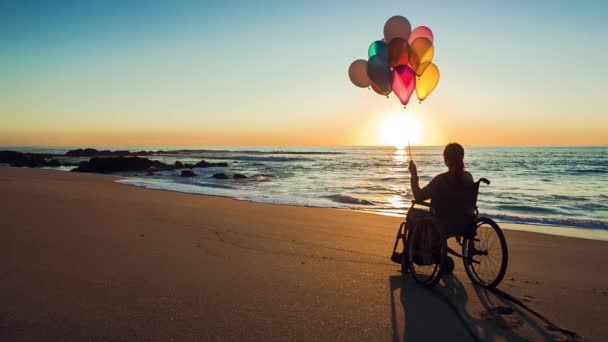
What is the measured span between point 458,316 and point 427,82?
12.9 feet

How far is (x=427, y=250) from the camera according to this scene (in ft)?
14.0

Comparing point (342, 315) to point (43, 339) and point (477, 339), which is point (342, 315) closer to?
point (477, 339)

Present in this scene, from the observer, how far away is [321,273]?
457cm

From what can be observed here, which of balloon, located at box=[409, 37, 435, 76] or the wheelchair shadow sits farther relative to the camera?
balloon, located at box=[409, 37, 435, 76]

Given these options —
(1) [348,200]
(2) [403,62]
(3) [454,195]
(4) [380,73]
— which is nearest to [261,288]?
(3) [454,195]

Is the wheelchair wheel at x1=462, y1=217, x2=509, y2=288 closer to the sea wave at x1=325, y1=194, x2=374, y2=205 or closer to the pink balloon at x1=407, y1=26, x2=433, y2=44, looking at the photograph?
the pink balloon at x1=407, y1=26, x2=433, y2=44

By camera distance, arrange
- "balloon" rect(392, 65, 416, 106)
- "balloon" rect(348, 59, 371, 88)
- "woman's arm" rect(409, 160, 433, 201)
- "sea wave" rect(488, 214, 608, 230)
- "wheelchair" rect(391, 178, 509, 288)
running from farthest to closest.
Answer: "sea wave" rect(488, 214, 608, 230)
"balloon" rect(348, 59, 371, 88)
"balloon" rect(392, 65, 416, 106)
"woman's arm" rect(409, 160, 433, 201)
"wheelchair" rect(391, 178, 509, 288)

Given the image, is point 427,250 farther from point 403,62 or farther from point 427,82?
point 427,82

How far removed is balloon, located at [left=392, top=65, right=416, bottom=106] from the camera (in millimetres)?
5960

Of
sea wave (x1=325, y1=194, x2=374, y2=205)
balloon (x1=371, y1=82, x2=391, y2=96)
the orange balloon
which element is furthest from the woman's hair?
sea wave (x1=325, y1=194, x2=374, y2=205)

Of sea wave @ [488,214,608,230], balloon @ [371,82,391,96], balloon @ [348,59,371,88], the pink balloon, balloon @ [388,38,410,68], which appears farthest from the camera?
sea wave @ [488,214,608,230]

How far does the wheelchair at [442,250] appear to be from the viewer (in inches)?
157

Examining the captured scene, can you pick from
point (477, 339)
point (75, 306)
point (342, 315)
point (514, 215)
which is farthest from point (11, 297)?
point (514, 215)

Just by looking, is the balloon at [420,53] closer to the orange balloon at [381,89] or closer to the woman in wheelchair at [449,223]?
the orange balloon at [381,89]
